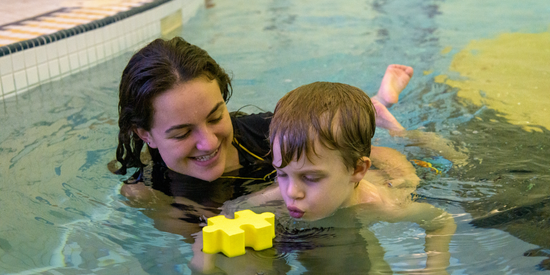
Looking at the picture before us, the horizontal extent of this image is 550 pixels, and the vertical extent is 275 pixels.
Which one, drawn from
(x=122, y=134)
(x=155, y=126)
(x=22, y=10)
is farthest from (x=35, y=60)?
(x=155, y=126)

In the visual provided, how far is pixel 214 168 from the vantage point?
2477 millimetres

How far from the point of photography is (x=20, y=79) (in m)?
4.48

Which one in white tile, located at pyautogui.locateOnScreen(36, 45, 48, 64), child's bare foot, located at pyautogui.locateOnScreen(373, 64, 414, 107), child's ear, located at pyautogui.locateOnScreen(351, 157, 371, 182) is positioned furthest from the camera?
white tile, located at pyautogui.locateOnScreen(36, 45, 48, 64)

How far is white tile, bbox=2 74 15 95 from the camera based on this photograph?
432cm

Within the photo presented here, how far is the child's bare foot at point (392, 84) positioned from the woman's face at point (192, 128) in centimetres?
167

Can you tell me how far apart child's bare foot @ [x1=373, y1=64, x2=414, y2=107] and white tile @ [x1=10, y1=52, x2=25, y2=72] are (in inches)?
111

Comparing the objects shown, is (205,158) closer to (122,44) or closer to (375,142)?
(375,142)

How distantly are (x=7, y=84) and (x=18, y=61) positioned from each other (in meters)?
0.23

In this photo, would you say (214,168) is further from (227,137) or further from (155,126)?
(155,126)

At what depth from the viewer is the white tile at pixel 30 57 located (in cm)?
454

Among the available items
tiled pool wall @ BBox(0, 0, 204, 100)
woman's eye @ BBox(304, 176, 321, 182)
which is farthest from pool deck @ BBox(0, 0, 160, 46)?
woman's eye @ BBox(304, 176, 321, 182)

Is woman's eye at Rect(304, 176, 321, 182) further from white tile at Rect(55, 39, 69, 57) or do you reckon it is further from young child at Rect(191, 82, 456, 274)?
white tile at Rect(55, 39, 69, 57)

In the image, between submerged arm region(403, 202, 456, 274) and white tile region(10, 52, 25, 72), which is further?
white tile region(10, 52, 25, 72)

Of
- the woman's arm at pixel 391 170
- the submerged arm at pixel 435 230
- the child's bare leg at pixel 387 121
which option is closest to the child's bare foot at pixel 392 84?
the child's bare leg at pixel 387 121
